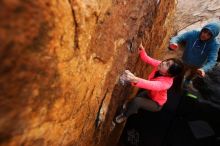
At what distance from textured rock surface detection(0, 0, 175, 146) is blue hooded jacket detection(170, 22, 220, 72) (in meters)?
1.55

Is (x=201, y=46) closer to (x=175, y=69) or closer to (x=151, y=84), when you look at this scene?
(x=175, y=69)

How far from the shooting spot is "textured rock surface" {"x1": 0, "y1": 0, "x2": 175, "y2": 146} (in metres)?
2.07

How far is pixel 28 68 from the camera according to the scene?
7.20 feet

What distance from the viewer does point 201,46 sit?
5418mm

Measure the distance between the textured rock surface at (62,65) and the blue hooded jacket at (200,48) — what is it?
1.55 meters

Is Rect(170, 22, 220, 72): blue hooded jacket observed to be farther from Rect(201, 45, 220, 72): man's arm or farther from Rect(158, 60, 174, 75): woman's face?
Answer: Rect(158, 60, 174, 75): woman's face

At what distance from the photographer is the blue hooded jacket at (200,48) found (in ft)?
17.3

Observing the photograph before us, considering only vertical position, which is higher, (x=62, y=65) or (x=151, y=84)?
(x=62, y=65)

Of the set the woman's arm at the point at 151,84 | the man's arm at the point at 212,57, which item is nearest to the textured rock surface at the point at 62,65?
the woman's arm at the point at 151,84

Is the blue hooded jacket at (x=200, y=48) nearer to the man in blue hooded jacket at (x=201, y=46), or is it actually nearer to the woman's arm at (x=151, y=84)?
the man in blue hooded jacket at (x=201, y=46)

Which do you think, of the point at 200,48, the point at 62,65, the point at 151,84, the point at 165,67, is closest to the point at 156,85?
the point at 151,84

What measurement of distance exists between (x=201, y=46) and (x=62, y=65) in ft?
11.4

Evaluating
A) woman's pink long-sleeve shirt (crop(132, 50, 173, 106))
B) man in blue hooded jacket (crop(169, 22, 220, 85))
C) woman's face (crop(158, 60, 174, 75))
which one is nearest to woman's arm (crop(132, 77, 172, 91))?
woman's pink long-sleeve shirt (crop(132, 50, 173, 106))

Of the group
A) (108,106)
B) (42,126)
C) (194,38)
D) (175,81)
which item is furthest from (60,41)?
(194,38)
